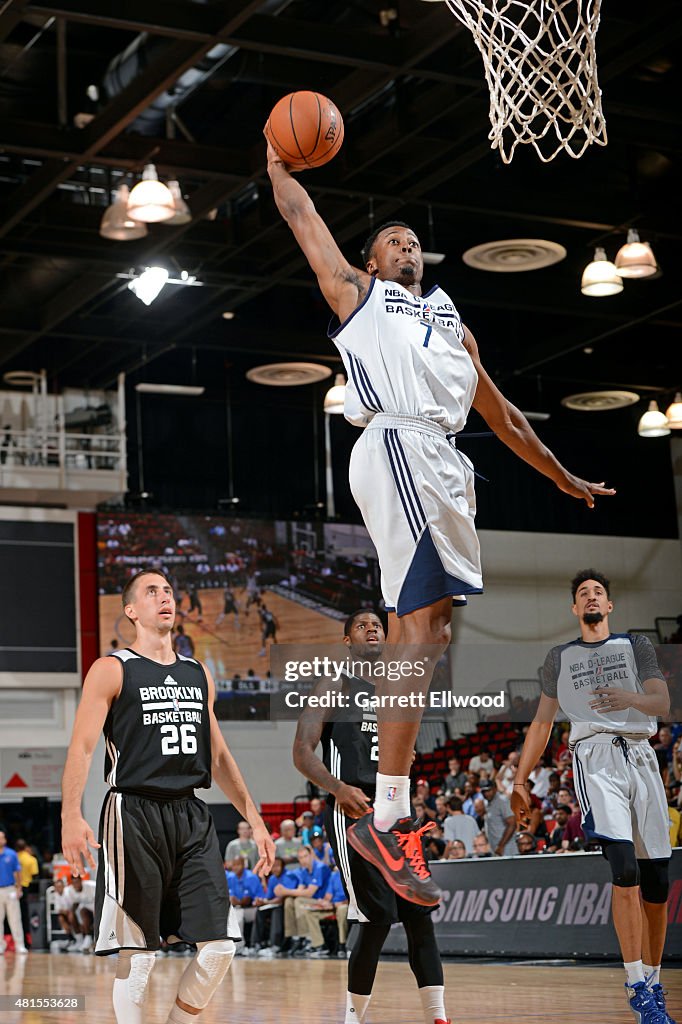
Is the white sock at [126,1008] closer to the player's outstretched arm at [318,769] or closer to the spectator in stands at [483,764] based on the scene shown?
the player's outstretched arm at [318,769]

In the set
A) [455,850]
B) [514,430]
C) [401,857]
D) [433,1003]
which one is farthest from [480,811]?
[401,857]

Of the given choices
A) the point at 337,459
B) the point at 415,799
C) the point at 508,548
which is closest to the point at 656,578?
the point at 508,548

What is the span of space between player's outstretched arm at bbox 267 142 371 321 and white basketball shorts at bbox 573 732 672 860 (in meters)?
2.92

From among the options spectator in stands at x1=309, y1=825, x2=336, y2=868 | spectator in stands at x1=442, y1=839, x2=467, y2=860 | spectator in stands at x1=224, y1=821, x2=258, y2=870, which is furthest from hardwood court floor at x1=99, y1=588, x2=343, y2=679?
spectator in stands at x1=442, y1=839, x2=467, y2=860

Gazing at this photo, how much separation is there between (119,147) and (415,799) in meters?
7.41

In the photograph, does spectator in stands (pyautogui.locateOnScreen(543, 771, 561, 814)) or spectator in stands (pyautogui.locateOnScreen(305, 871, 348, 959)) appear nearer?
spectator in stands (pyautogui.locateOnScreen(543, 771, 561, 814))

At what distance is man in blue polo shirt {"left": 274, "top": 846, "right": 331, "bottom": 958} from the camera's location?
14789mm

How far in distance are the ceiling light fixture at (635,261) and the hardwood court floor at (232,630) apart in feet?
31.4

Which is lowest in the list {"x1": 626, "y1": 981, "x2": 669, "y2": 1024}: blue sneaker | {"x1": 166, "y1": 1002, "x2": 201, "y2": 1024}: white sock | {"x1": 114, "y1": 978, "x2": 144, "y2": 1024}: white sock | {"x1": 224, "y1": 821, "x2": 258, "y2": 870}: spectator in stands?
{"x1": 224, "y1": 821, "x2": 258, "y2": 870}: spectator in stands

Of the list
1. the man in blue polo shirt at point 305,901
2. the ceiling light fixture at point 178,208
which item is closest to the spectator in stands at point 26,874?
the man in blue polo shirt at point 305,901

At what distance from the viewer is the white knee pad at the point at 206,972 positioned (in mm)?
5465

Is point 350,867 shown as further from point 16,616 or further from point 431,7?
point 16,616

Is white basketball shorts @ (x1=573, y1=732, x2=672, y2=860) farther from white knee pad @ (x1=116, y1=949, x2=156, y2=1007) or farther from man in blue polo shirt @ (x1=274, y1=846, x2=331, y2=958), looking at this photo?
man in blue polo shirt @ (x1=274, y1=846, x2=331, y2=958)

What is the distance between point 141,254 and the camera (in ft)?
52.1
